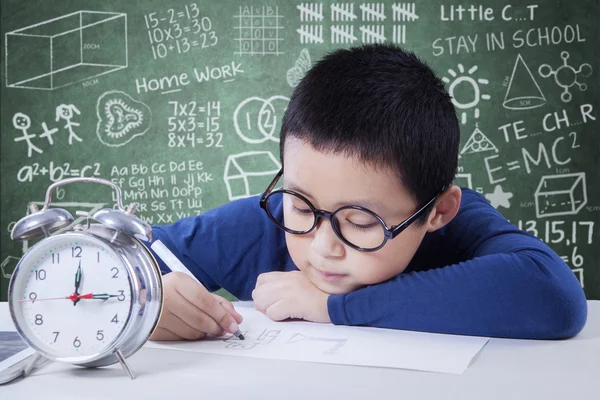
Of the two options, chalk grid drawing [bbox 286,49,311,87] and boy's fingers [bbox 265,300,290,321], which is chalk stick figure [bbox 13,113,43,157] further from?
boy's fingers [bbox 265,300,290,321]

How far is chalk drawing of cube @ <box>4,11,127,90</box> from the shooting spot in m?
3.34

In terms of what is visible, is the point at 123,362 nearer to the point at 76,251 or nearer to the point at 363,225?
the point at 76,251

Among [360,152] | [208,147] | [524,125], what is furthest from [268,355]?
[524,125]

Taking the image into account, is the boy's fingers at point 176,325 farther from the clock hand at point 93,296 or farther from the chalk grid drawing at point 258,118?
the chalk grid drawing at point 258,118

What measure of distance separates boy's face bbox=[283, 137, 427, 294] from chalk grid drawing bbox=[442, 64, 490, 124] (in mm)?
2286

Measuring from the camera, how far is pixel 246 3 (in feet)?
10.9

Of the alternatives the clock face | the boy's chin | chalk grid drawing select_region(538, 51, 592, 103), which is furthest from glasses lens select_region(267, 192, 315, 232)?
chalk grid drawing select_region(538, 51, 592, 103)

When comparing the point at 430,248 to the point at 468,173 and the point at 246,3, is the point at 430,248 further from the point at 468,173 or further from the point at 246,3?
the point at 246,3

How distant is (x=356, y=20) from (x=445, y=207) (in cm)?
228

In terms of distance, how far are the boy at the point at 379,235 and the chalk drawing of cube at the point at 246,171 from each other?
2.09 metres

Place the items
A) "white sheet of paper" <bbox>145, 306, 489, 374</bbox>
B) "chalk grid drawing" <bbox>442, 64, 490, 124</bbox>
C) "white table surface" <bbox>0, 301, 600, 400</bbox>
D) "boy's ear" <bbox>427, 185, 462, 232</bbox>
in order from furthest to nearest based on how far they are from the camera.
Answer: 1. "chalk grid drawing" <bbox>442, 64, 490, 124</bbox>
2. "boy's ear" <bbox>427, 185, 462, 232</bbox>
3. "white sheet of paper" <bbox>145, 306, 489, 374</bbox>
4. "white table surface" <bbox>0, 301, 600, 400</bbox>

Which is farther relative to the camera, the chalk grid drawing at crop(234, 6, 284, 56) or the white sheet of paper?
the chalk grid drawing at crop(234, 6, 284, 56)

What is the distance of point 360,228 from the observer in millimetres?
1041

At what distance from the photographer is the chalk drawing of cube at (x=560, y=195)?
10.9ft
